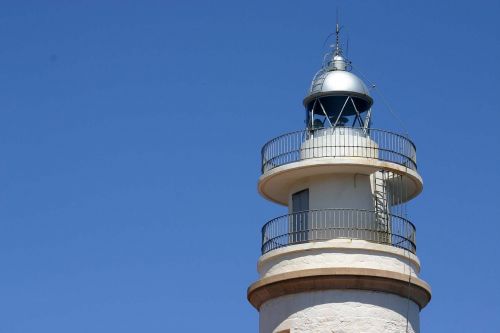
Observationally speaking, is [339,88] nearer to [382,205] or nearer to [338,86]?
[338,86]

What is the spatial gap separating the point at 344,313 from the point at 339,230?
258 centimetres

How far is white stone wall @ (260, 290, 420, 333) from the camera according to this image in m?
35.3

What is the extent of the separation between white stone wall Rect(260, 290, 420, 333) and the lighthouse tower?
28 mm

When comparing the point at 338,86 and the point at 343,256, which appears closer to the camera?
the point at 343,256

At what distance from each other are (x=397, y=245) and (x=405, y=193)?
2467 millimetres

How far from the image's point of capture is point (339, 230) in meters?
36.7

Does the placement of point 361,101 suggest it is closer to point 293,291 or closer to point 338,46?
point 338,46

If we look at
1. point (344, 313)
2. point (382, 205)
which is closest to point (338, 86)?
point (382, 205)

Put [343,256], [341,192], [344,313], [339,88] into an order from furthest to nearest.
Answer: [339,88], [341,192], [343,256], [344,313]

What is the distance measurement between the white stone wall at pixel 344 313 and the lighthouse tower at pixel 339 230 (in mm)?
28

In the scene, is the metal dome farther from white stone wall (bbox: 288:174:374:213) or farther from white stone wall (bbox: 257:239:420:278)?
white stone wall (bbox: 257:239:420:278)

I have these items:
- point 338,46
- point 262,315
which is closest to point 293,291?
point 262,315

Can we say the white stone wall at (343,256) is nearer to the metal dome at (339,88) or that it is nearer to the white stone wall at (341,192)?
the white stone wall at (341,192)

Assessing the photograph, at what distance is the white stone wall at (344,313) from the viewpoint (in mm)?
35281
